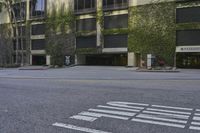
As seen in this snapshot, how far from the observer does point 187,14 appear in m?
40.6

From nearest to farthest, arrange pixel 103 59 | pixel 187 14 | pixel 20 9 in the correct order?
pixel 187 14, pixel 103 59, pixel 20 9

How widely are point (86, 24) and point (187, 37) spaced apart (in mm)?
16932

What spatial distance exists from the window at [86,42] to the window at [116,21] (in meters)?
3.24

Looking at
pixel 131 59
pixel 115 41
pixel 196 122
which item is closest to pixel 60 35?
pixel 115 41

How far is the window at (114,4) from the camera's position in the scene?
152 feet

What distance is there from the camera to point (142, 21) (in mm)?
44844

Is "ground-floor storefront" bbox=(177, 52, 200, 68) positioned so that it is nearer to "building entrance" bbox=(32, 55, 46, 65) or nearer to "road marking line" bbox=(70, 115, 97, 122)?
"building entrance" bbox=(32, 55, 46, 65)

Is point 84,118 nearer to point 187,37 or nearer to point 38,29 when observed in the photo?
point 187,37

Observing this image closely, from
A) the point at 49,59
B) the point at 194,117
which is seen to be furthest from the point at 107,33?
the point at 194,117

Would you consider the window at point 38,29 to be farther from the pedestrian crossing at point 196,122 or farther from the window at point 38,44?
the pedestrian crossing at point 196,122

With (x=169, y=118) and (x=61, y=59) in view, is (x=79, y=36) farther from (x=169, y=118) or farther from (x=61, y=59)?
(x=169, y=118)

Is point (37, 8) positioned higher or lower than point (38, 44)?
higher

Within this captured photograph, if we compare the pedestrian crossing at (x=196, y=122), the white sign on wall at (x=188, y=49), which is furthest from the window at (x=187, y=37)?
the pedestrian crossing at (x=196, y=122)

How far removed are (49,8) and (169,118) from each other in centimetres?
5087
